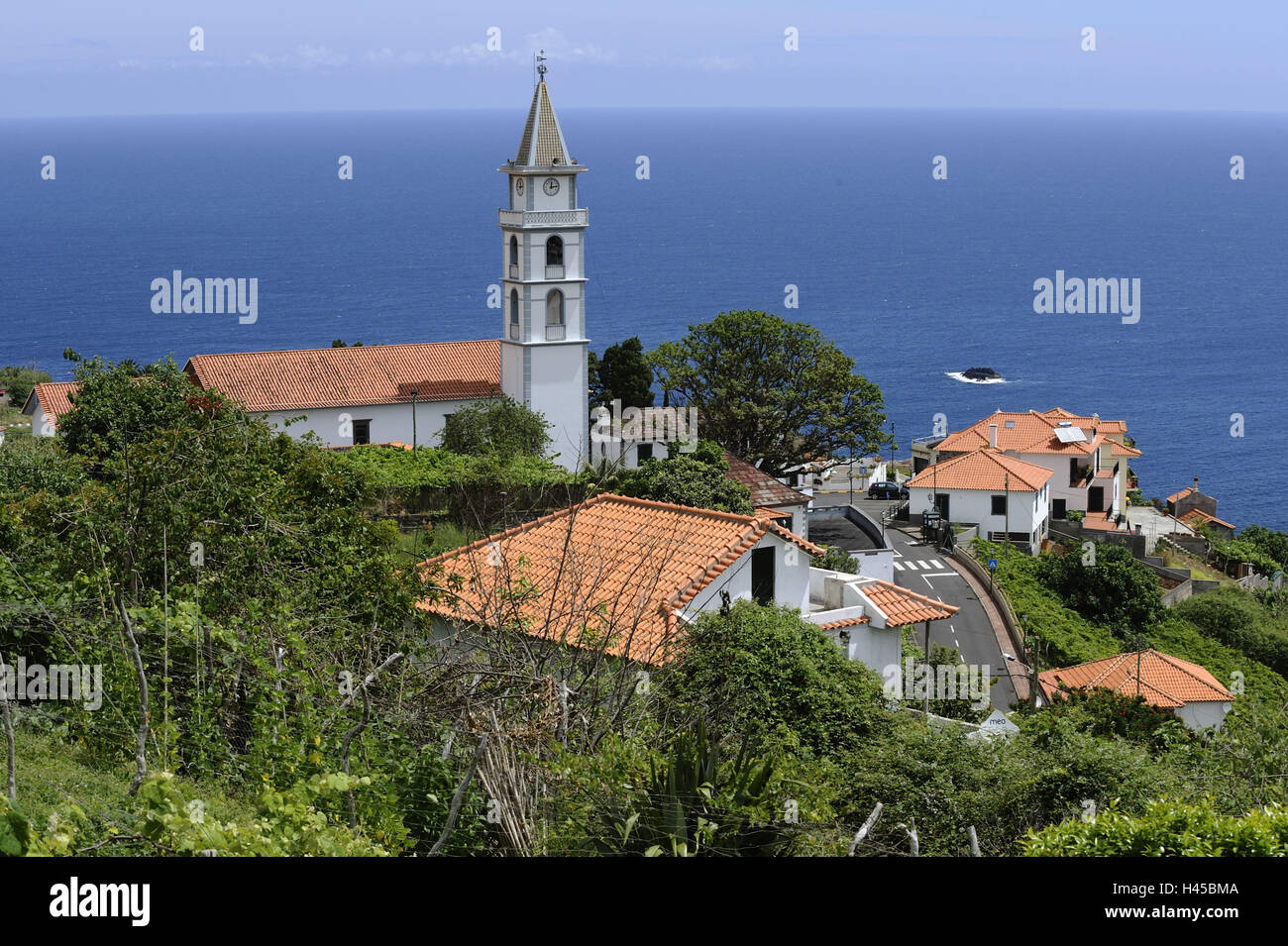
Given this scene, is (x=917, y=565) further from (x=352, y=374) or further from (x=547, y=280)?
(x=352, y=374)

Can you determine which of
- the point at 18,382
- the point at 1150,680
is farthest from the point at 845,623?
the point at 18,382

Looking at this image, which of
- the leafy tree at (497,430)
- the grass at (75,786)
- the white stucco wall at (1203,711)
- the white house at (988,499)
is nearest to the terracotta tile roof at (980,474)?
the white house at (988,499)

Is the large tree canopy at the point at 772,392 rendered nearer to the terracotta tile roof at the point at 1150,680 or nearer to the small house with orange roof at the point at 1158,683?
the terracotta tile roof at the point at 1150,680

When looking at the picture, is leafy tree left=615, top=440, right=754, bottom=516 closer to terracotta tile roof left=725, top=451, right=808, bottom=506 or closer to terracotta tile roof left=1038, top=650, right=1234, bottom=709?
terracotta tile roof left=725, top=451, right=808, bottom=506

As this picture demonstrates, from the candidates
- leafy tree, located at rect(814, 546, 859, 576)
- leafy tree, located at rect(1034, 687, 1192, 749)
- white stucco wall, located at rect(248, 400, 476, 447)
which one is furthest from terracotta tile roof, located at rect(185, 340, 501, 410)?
leafy tree, located at rect(1034, 687, 1192, 749)

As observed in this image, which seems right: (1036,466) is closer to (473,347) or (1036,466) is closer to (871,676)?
(473,347)

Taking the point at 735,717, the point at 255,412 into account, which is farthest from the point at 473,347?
the point at 735,717
